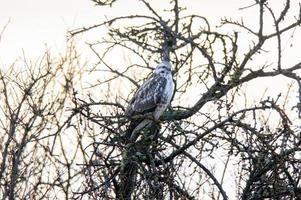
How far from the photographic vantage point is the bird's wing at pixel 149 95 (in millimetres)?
8586

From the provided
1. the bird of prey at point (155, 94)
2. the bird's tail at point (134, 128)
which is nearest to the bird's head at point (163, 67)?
the bird of prey at point (155, 94)

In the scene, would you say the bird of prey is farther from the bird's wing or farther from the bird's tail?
the bird's tail

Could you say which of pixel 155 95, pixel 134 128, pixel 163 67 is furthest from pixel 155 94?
pixel 134 128

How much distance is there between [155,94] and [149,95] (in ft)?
0.35

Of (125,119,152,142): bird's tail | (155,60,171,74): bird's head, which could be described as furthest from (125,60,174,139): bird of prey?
(125,119,152,142): bird's tail

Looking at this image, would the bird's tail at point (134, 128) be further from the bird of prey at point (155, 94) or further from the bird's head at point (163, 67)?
the bird's head at point (163, 67)

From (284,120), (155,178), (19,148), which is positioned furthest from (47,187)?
(284,120)

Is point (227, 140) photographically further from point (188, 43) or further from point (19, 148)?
point (19, 148)

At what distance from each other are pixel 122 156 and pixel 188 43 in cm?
181

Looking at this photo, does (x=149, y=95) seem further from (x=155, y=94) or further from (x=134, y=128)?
(x=134, y=128)

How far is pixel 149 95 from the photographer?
8664mm

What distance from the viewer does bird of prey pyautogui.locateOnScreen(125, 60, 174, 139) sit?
846 cm

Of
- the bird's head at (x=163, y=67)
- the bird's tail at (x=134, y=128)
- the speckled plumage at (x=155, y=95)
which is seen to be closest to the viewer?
the bird's tail at (x=134, y=128)

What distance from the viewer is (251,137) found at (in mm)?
6434
